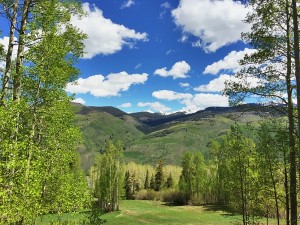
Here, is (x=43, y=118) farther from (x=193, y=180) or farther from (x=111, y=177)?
(x=193, y=180)

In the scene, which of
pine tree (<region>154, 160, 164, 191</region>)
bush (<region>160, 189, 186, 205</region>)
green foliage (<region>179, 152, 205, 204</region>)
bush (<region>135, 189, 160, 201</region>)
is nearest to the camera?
green foliage (<region>179, 152, 205, 204</region>)

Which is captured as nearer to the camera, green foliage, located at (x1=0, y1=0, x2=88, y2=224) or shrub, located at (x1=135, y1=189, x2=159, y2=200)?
green foliage, located at (x1=0, y1=0, x2=88, y2=224)

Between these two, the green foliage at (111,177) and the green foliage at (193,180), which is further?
the green foliage at (193,180)

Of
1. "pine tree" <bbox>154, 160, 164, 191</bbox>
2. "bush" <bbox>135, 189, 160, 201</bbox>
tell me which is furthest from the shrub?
"pine tree" <bbox>154, 160, 164, 191</bbox>

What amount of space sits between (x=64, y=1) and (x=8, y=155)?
28.2 ft

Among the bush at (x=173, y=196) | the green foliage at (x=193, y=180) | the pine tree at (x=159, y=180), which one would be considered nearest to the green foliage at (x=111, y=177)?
the green foliage at (x=193, y=180)

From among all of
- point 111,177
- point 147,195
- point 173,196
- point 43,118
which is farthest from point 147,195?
point 43,118

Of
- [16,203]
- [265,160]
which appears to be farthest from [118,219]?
[16,203]

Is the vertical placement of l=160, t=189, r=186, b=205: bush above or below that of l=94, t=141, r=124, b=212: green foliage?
below

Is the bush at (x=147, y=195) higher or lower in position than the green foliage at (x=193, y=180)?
lower

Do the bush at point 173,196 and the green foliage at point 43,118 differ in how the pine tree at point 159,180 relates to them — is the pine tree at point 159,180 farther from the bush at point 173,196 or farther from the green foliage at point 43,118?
the green foliage at point 43,118

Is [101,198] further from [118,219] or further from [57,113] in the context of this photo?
[57,113]

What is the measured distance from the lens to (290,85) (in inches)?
577

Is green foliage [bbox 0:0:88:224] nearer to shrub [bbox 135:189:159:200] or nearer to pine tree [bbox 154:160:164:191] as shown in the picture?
shrub [bbox 135:189:159:200]
